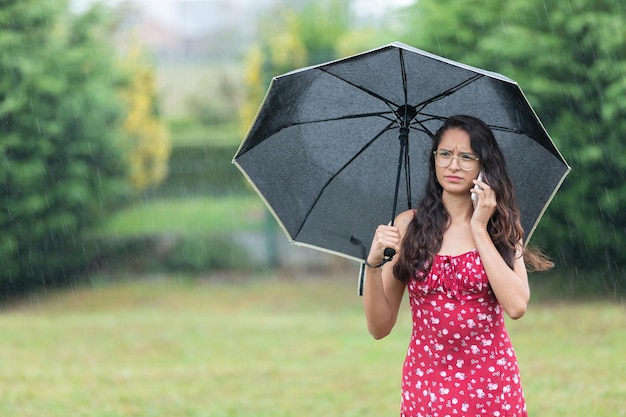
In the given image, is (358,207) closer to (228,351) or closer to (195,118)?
(228,351)

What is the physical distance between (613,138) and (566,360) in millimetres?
3203

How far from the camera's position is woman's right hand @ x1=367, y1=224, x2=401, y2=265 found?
3146 millimetres

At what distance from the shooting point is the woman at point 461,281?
3.15 meters

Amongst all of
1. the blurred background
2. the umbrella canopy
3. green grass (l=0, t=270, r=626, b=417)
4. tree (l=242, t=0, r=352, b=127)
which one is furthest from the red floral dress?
tree (l=242, t=0, r=352, b=127)

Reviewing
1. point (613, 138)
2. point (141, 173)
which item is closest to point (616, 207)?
point (613, 138)

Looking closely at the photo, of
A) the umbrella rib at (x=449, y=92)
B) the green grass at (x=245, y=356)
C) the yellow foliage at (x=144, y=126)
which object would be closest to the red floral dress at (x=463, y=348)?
the umbrella rib at (x=449, y=92)

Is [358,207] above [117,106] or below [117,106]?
below

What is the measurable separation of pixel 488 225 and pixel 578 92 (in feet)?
23.9

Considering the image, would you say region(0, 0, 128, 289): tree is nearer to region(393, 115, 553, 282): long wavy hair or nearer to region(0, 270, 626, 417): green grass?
region(0, 270, 626, 417): green grass

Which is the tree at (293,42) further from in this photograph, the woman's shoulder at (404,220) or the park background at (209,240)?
the woman's shoulder at (404,220)

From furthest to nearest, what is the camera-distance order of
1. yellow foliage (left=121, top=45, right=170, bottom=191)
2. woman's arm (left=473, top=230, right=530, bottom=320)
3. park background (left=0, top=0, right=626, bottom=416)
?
1. yellow foliage (left=121, top=45, right=170, bottom=191)
2. park background (left=0, top=0, right=626, bottom=416)
3. woman's arm (left=473, top=230, right=530, bottom=320)

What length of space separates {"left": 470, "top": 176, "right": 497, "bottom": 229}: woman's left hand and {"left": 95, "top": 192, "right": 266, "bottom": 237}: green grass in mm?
10375

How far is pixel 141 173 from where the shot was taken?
14.4 meters

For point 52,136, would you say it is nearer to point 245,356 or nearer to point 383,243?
point 245,356
